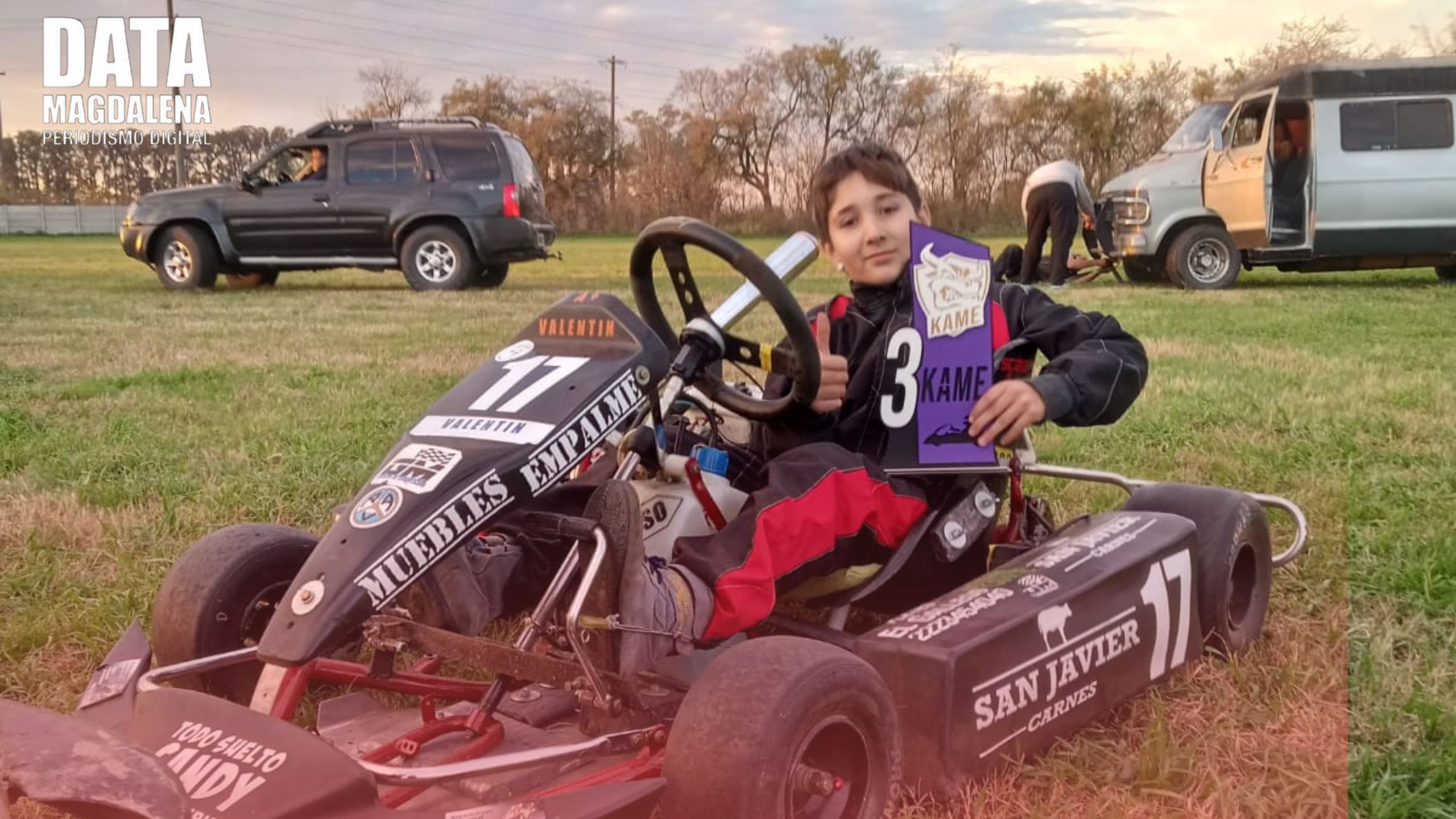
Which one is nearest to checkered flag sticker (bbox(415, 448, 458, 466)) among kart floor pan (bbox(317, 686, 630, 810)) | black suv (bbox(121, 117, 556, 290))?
kart floor pan (bbox(317, 686, 630, 810))

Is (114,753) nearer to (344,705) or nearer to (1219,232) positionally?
(344,705)

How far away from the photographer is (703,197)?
5348 millimetres

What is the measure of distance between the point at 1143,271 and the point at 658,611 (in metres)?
11.9

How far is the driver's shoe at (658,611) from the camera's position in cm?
206

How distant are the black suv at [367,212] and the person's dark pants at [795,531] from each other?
10169 mm

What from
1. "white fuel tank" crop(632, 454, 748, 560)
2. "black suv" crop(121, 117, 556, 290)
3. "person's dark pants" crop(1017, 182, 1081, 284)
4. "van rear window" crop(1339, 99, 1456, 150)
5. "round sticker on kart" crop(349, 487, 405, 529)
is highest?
"van rear window" crop(1339, 99, 1456, 150)

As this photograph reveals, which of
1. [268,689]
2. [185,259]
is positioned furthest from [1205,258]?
[268,689]

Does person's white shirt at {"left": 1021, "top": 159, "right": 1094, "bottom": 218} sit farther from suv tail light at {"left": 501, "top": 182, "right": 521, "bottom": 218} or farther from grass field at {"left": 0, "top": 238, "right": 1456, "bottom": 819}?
suv tail light at {"left": 501, "top": 182, "right": 521, "bottom": 218}

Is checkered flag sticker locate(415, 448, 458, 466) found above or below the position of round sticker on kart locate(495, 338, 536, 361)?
below

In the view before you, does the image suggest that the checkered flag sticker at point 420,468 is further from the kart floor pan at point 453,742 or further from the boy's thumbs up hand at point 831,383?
the boy's thumbs up hand at point 831,383

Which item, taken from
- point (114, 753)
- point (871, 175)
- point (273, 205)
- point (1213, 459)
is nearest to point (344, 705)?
point (114, 753)

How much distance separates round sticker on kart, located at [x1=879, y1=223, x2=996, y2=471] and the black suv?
9.98 m

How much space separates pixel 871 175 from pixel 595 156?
→ 6.03 meters

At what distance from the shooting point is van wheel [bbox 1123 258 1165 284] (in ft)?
42.0
